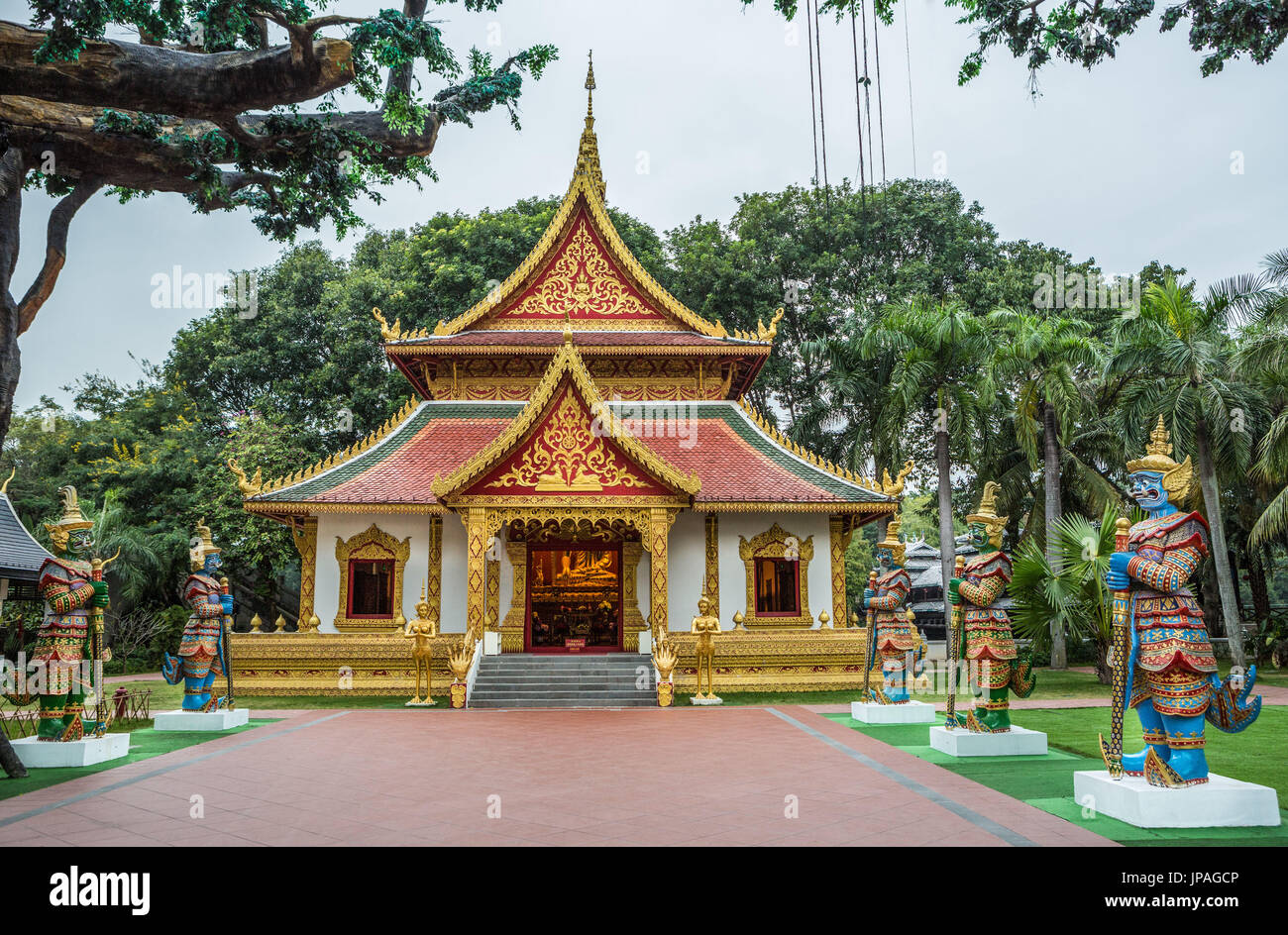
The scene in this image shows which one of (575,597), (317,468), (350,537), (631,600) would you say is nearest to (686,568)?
(631,600)

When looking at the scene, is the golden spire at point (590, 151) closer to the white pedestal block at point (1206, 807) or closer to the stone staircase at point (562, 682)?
the stone staircase at point (562, 682)

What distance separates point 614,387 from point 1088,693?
10853 millimetres

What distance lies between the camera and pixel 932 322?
20.0 metres

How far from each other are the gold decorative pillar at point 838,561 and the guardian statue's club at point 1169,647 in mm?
10412

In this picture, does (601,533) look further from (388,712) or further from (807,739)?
(807,739)

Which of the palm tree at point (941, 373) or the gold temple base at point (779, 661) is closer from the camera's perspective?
the gold temple base at point (779, 661)

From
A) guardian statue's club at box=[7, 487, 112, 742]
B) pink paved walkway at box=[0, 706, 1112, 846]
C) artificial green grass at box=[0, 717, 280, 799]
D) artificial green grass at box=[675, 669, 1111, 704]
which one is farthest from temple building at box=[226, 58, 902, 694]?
guardian statue's club at box=[7, 487, 112, 742]

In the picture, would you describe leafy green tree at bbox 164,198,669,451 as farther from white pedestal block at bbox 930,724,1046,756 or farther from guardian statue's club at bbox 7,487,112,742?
white pedestal block at bbox 930,724,1046,756

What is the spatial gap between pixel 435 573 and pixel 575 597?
126 inches

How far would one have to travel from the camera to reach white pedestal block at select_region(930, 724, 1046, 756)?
26.0 ft

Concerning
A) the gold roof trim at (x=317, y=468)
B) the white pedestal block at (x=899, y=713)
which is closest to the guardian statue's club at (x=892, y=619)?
the white pedestal block at (x=899, y=713)

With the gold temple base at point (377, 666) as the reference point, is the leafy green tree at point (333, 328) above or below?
above

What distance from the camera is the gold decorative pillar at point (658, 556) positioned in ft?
45.1

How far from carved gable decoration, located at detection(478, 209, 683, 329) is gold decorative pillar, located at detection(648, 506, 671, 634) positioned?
6.06 meters
